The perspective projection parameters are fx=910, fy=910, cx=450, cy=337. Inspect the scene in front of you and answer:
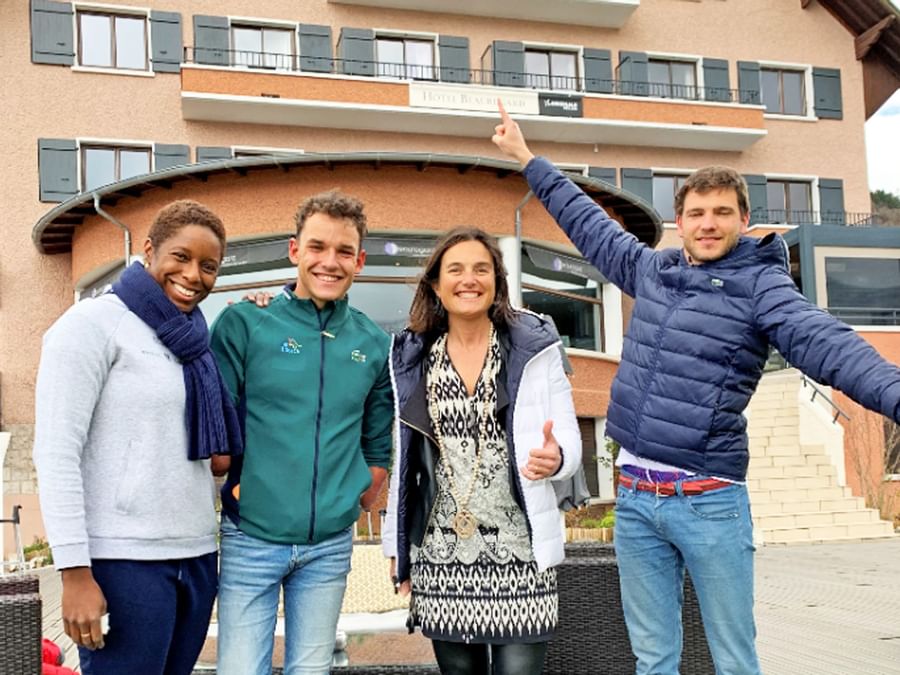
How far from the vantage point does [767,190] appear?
23.1 metres

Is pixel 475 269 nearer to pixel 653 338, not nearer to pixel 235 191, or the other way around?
pixel 653 338

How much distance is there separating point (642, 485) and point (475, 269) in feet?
2.92


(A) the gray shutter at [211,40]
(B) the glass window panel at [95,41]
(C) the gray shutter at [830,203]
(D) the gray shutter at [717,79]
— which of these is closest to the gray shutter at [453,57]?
(A) the gray shutter at [211,40]

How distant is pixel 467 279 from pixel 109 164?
17.9 metres

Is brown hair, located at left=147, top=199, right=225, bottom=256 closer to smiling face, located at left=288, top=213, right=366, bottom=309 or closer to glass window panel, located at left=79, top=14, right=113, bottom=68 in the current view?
smiling face, located at left=288, top=213, right=366, bottom=309

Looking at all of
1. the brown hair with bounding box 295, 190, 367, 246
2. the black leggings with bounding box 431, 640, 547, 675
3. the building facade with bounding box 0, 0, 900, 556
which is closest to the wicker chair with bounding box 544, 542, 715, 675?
the black leggings with bounding box 431, 640, 547, 675

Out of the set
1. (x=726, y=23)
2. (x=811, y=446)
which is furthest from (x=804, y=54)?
(x=811, y=446)

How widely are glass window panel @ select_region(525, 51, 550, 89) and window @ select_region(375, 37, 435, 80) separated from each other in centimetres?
237

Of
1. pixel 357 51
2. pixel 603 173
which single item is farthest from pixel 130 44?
pixel 603 173

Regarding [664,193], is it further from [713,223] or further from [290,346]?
[290,346]

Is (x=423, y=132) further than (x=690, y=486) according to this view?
Yes

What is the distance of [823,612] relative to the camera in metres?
7.46

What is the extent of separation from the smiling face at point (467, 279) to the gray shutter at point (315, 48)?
18552mm

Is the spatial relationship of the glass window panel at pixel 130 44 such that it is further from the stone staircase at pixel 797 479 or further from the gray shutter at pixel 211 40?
the stone staircase at pixel 797 479
